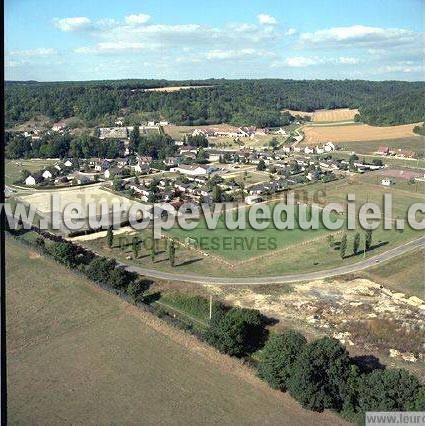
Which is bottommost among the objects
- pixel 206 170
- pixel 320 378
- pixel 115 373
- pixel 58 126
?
pixel 115 373

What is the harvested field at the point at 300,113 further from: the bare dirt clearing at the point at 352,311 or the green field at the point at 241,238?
the bare dirt clearing at the point at 352,311

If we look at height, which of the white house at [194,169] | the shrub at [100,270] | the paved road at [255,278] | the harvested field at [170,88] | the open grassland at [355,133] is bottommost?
the paved road at [255,278]

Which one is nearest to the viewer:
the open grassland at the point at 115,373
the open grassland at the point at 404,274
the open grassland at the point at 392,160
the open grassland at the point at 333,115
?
the open grassland at the point at 115,373

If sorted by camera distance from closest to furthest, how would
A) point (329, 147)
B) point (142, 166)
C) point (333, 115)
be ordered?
point (142, 166) < point (329, 147) < point (333, 115)

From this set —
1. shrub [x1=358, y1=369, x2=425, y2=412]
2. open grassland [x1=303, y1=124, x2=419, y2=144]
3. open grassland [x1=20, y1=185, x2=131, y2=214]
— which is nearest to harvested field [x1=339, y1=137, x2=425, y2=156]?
open grassland [x1=303, y1=124, x2=419, y2=144]

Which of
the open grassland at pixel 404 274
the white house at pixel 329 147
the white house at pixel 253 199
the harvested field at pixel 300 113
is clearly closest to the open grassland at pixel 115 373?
the open grassland at pixel 404 274

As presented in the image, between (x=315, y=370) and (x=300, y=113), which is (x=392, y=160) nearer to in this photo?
(x=300, y=113)

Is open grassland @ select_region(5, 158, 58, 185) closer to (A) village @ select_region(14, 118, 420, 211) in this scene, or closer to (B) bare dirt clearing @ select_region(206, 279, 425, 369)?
(A) village @ select_region(14, 118, 420, 211)

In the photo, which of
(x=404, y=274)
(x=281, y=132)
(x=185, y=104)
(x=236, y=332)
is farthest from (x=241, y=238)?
(x=185, y=104)
